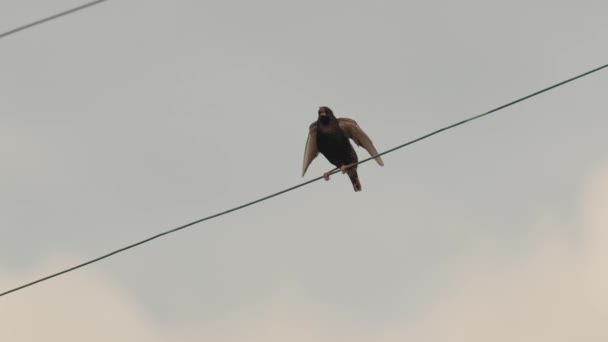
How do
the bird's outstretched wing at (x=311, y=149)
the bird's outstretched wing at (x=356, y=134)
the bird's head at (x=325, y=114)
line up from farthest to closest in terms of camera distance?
1. the bird's outstretched wing at (x=311, y=149)
2. the bird's head at (x=325, y=114)
3. the bird's outstretched wing at (x=356, y=134)

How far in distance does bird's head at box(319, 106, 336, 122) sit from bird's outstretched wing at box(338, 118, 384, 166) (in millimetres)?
239

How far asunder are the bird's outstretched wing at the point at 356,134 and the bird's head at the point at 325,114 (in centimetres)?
24

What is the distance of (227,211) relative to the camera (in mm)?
10656

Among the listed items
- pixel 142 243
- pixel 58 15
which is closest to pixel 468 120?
pixel 142 243

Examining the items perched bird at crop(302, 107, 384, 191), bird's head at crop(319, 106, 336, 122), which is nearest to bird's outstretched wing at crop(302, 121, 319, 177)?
perched bird at crop(302, 107, 384, 191)

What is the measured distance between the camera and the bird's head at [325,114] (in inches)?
694

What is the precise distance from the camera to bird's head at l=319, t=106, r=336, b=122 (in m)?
17.6

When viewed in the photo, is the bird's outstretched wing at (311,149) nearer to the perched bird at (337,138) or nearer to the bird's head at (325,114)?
the perched bird at (337,138)

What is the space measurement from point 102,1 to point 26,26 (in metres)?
0.86

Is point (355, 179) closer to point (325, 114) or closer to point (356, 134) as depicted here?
point (356, 134)

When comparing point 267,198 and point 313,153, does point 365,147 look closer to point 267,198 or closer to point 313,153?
point 313,153

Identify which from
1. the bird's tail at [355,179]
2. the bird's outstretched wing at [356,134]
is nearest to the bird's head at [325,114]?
the bird's outstretched wing at [356,134]

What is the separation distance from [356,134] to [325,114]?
0.61m

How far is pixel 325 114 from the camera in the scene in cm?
1762
